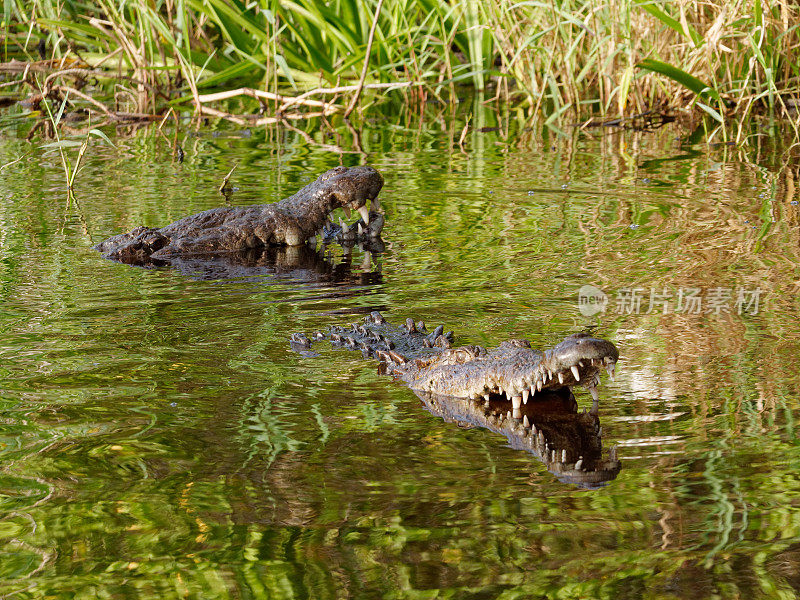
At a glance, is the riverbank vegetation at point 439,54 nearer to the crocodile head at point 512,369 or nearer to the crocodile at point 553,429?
the crocodile head at point 512,369

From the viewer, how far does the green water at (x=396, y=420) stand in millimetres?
2850

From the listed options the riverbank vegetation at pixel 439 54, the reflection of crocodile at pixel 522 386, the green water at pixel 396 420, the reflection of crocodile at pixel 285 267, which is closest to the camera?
the green water at pixel 396 420

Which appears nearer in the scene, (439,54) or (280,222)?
(280,222)

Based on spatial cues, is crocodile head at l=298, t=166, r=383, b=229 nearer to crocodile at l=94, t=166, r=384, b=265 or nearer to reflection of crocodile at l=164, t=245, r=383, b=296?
crocodile at l=94, t=166, r=384, b=265

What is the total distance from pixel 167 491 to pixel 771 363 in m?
2.33

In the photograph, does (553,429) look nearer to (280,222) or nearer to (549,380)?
(549,380)

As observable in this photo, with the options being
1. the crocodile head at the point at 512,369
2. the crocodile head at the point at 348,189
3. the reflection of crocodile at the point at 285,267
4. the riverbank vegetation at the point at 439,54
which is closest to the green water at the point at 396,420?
the reflection of crocodile at the point at 285,267

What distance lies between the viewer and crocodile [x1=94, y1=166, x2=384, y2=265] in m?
6.90

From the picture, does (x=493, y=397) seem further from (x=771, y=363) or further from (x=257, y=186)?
(x=257, y=186)

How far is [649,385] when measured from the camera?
4.11 meters

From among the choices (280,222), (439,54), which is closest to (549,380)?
(280,222)

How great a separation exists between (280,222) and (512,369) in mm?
3492

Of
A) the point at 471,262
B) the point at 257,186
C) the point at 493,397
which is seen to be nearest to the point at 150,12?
the point at 257,186

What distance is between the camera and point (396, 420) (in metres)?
3.89
